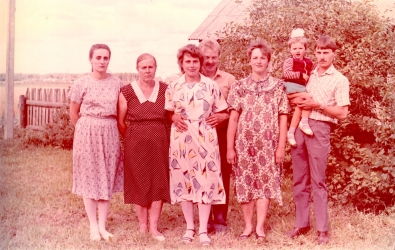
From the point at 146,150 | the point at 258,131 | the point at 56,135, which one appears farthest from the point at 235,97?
the point at 56,135

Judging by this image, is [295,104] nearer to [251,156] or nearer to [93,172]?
[251,156]

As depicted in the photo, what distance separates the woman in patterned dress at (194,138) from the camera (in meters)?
4.63

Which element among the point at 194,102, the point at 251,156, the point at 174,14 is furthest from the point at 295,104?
the point at 174,14

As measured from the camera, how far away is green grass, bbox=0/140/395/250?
15.5ft

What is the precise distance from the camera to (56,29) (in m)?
5.16

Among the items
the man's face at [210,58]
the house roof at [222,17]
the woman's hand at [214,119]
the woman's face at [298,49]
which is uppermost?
the house roof at [222,17]

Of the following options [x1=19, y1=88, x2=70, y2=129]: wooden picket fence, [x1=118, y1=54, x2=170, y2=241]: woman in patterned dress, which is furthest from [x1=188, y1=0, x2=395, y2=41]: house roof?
[x1=19, y1=88, x2=70, y2=129]: wooden picket fence

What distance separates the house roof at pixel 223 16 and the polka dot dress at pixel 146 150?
229cm

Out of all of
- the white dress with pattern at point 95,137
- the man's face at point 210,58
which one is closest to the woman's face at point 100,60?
the white dress with pattern at point 95,137

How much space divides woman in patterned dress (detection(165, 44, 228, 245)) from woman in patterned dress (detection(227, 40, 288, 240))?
179mm

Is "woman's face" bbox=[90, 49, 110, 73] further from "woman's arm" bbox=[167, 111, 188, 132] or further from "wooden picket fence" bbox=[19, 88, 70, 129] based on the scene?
"wooden picket fence" bbox=[19, 88, 70, 129]

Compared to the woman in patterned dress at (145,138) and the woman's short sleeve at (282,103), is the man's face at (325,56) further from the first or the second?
the woman in patterned dress at (145,138)

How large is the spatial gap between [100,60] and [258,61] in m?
1.55

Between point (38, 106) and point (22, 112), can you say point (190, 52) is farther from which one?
point (22, 112)
